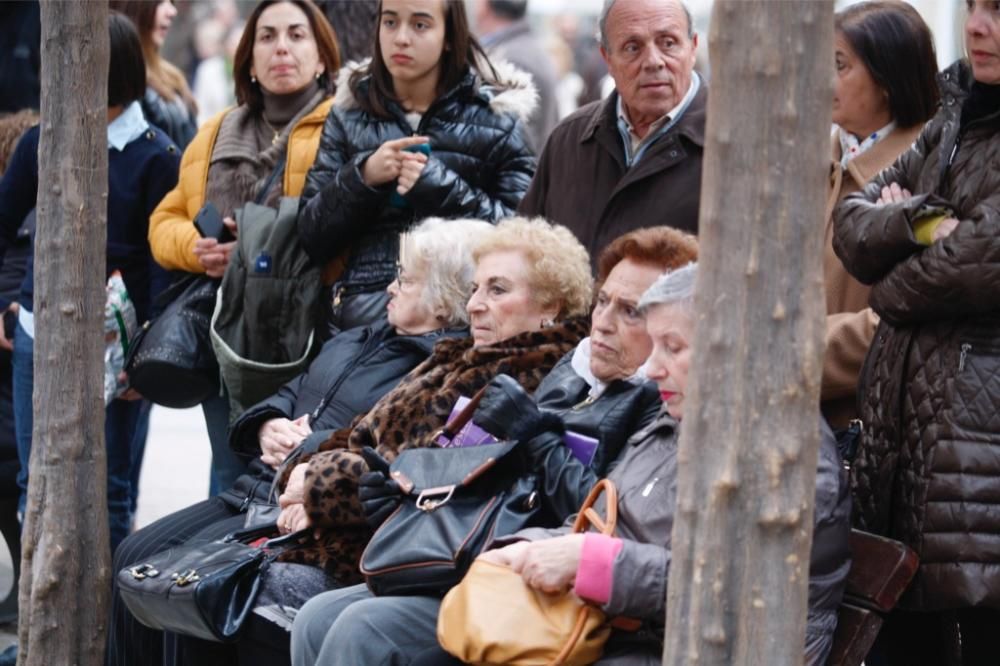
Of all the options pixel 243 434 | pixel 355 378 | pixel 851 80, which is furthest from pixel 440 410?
pixel 851 80

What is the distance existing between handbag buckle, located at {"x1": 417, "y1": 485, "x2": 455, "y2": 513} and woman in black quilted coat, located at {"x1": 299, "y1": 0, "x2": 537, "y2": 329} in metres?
1.53

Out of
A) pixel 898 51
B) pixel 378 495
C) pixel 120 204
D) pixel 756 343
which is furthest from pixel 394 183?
pixel 756 343

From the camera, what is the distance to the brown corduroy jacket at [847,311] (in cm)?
413

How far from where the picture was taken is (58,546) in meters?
4.64

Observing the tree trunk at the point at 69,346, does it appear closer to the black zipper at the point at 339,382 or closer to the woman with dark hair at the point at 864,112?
the black zipper at the point at 339,382

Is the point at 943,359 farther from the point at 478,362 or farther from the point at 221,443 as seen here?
the point at 221,443

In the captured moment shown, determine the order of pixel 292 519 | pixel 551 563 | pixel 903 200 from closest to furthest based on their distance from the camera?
1. pixel 551 563
2. pixel 903 200
3. pixel 292 519

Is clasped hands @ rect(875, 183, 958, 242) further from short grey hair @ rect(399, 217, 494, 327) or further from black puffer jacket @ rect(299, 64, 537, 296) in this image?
black puffer jacket @ rect(299, 64, 537, 296)

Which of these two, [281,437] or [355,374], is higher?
[355,374]

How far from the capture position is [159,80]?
7.27 m

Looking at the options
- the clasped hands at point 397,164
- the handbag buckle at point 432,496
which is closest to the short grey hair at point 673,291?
the handbag buckle at point 432,496

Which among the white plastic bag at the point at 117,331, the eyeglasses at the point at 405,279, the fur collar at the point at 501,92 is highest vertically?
the fur collar at the point at 501,92

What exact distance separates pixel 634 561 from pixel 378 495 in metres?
0.94

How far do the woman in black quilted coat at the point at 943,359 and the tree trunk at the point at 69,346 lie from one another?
2.13 meters
